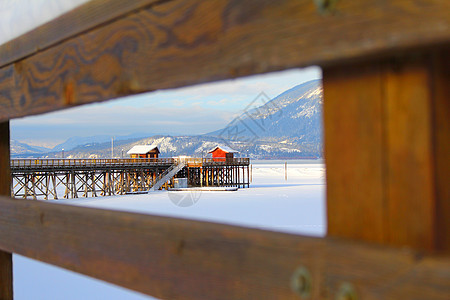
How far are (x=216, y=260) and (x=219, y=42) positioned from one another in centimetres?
48

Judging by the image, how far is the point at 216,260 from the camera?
99cm

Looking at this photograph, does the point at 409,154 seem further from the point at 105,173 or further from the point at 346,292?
the point at 105,173

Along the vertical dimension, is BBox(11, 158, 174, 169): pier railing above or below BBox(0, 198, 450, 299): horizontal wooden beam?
below

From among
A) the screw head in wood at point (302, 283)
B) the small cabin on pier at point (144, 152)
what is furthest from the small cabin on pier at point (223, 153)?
the screw head in wood at point (302, 283)

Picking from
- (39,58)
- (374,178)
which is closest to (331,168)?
(374,178)

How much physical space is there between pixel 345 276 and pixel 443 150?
271 millimetres

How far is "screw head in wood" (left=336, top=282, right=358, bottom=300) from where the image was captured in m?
0.76

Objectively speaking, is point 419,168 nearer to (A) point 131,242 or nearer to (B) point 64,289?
(A) point 131,242

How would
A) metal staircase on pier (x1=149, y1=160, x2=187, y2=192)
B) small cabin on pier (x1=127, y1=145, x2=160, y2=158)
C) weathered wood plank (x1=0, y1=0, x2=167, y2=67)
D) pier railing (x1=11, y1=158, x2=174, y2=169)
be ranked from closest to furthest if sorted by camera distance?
1. weathered wood plank (x1=0, y1=0, x2=167, y2=67)
2. pier railing (x1=11, y1=158, x2=174, y2=169)
3. metal staircase on pier (x1=149, y1=160, x2=187, y2=192)
4. small cabin on pier (x1=127, y1=145, x2=160, y2=158)

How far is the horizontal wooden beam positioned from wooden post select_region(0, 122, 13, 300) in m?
0.70

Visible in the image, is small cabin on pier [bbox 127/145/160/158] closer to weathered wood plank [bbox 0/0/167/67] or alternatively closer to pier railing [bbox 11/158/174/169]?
pier railing [bbox 11/158/174/169]

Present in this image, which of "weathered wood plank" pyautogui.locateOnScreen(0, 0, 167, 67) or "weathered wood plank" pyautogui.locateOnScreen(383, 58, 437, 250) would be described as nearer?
"weathered wood plank" pyautogui.locateOnScreen(383, 58, 437, 250)

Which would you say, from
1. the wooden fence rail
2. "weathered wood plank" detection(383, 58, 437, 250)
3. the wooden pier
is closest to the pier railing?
the wooden pier

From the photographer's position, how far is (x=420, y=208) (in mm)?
711
